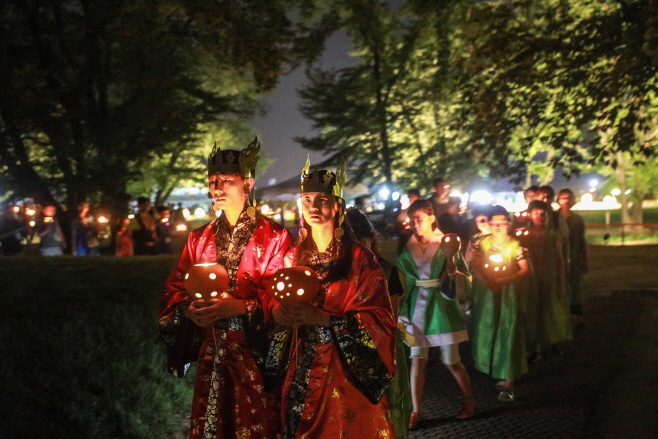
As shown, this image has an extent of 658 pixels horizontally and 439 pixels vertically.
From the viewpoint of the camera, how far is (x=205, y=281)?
11.4 ft

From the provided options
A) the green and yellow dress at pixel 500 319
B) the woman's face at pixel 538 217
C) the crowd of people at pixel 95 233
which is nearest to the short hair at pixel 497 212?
the green and yellow dress at pixel 500 319

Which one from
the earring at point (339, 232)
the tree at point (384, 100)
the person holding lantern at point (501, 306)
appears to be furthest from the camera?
the tree at point (384, 100)

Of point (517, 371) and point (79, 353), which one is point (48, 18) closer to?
point (79, 353)

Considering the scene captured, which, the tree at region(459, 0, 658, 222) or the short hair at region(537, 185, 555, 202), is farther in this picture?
the tree at region(459, 0, 658, 222)

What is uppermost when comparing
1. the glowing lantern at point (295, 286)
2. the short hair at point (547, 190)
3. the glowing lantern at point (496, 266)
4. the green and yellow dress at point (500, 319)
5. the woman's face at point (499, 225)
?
the short hair at point (547, 190)

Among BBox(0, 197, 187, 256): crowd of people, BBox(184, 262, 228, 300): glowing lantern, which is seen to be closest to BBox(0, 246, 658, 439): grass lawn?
BBox(184, 262, 228, 300): glowing lantern

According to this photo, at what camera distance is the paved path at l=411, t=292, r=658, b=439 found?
17.5 feet

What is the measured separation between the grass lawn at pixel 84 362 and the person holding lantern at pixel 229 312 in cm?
101

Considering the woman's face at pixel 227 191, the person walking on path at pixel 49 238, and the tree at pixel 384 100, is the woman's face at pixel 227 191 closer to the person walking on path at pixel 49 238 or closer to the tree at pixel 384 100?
the person walking on path at pixel 49 238

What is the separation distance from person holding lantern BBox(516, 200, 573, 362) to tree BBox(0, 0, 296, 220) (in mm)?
6256

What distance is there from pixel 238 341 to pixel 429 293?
218 centimetres

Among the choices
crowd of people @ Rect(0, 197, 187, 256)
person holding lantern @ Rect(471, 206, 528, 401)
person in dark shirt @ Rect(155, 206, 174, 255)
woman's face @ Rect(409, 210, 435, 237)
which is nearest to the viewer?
woman's face @ Rect(409, 210, 435, 237)

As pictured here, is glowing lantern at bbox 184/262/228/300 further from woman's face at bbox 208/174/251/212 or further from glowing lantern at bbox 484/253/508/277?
glowing lantern at bbox 484/253/508/277

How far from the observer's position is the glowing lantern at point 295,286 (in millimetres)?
3219
